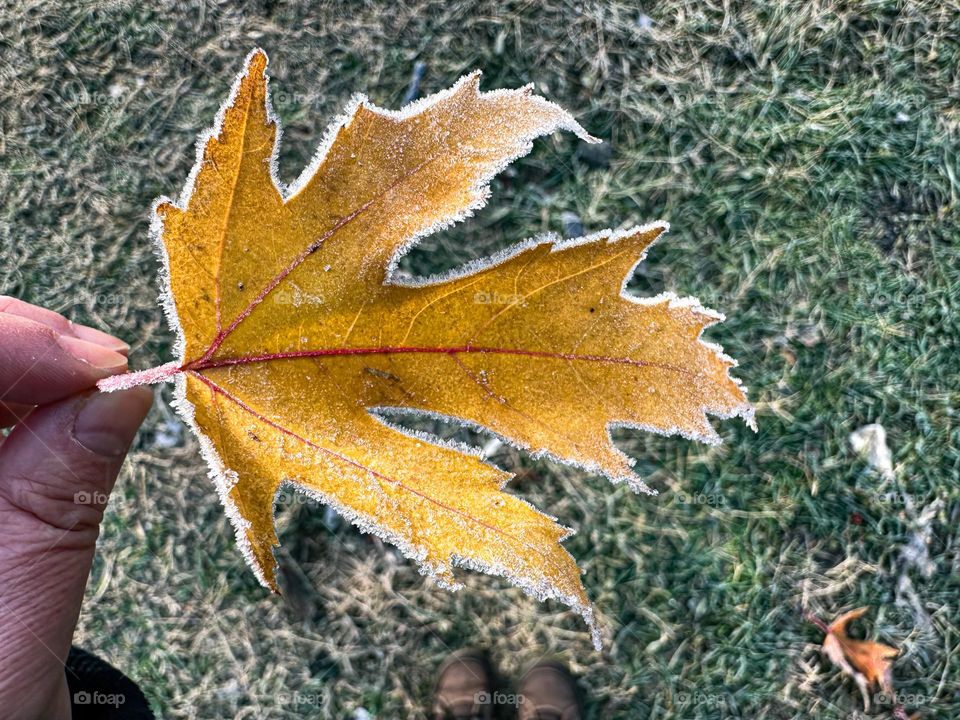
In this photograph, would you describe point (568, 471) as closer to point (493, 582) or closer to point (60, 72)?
point (493, 582)

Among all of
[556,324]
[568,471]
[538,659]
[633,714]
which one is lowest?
[633,714]

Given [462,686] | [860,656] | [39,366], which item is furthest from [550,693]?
[39,366]

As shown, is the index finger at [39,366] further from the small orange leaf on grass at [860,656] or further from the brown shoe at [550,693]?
the small orange leaf on grass at [860,656]

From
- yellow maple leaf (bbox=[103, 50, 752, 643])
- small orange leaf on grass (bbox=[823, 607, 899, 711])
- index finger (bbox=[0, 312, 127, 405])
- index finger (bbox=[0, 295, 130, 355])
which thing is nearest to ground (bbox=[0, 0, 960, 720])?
small orange leaf on grass (bbox=[823, 607, 899, 711])

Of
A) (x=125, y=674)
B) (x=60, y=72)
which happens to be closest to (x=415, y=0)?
(x=60, y=72)

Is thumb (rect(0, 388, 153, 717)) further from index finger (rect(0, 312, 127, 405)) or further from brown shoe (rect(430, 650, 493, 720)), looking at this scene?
brown shoe (rect(430, 650, 493, 720))

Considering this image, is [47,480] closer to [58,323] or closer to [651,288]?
[58,323]
